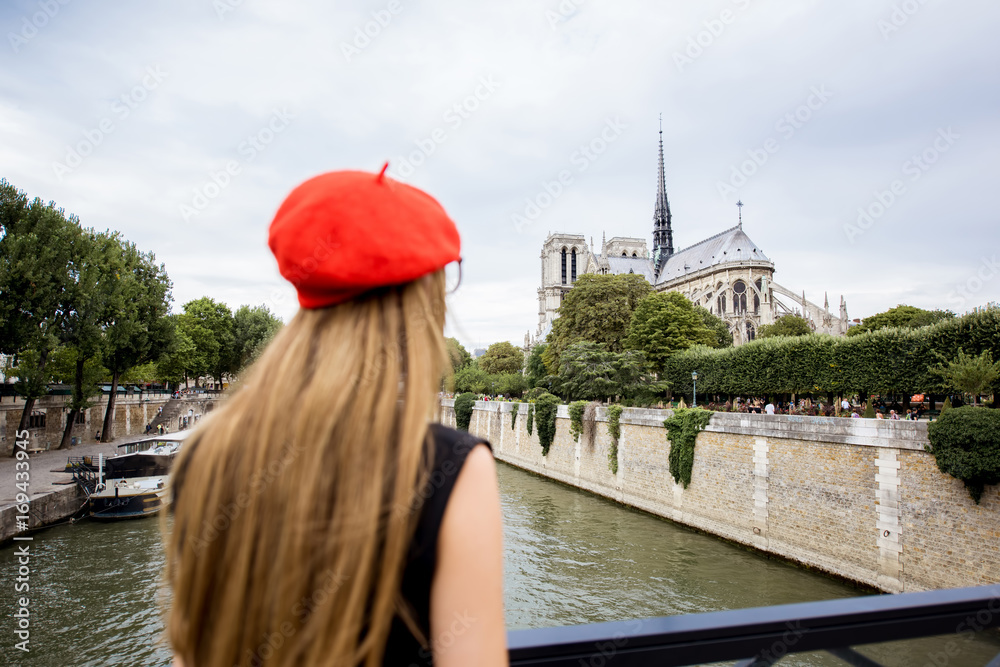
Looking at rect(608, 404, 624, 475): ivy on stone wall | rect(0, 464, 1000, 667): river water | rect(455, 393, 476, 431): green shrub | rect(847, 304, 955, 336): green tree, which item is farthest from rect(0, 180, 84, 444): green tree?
rect(847, 304, 955, 336): green tree

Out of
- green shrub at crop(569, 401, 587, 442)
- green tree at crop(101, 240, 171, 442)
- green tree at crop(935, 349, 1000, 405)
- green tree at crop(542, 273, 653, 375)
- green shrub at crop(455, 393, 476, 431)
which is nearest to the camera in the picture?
green tree at crop(935, 349, 1000, 405)

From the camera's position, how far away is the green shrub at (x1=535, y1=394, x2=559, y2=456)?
2562 centimetres

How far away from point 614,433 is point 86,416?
86.3 ft

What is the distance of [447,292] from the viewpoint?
1.07m

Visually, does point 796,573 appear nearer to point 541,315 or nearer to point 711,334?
point 711,334

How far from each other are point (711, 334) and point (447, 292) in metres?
37.7

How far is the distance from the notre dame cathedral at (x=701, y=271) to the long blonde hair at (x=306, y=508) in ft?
166

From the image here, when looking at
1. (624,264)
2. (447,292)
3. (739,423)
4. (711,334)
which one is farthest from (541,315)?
(447,292)

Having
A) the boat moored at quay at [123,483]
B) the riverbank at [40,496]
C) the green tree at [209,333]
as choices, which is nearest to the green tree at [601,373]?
the boat moored at quay at [123,483]

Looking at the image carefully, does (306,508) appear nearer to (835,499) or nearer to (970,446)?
(970,446)

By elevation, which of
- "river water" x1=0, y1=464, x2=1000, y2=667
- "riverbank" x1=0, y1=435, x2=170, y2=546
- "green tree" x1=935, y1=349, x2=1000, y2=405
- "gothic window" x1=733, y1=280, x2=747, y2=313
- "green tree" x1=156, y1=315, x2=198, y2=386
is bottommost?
"river water" x1=0, y1=464, x2=1000, y2=667

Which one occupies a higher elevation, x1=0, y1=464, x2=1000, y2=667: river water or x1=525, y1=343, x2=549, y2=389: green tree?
x1=525, y1=343, x2=549, y2=389: green tree

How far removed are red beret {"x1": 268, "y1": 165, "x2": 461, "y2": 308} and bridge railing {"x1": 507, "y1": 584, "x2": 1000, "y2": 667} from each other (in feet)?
2.49

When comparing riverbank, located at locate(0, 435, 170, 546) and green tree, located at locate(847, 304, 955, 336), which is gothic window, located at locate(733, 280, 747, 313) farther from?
riverbank, located at locate(0, 435, 170, 546)
